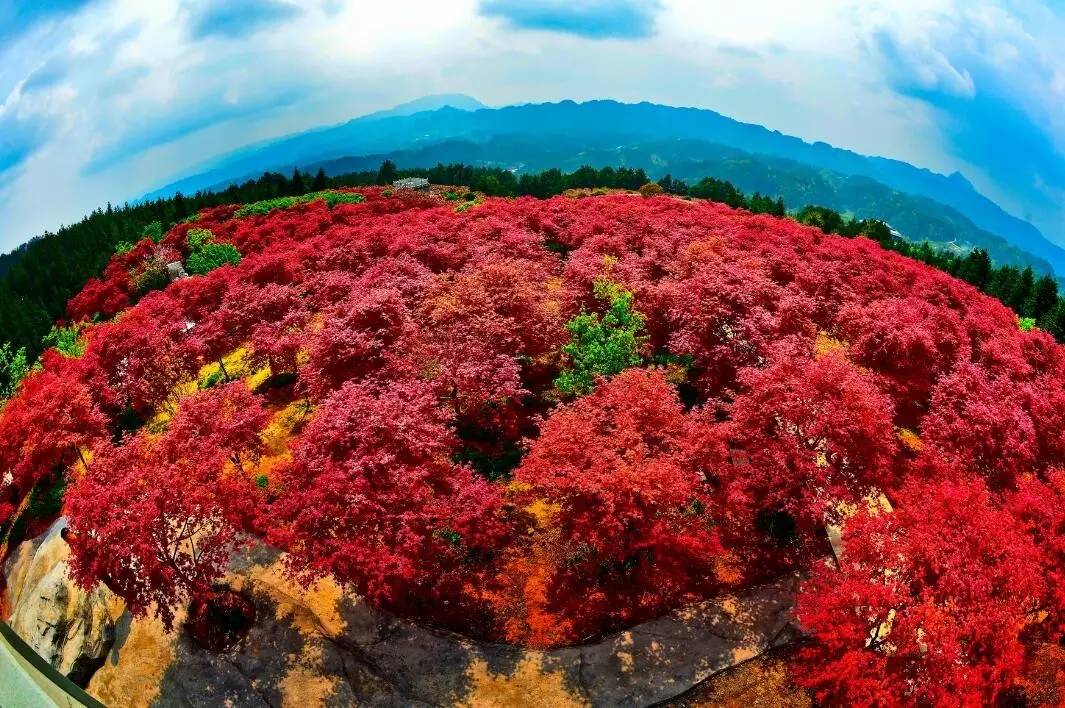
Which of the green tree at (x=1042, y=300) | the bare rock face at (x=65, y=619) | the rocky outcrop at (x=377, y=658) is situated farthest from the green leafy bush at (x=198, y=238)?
the green tree at (x=1042, y=300)

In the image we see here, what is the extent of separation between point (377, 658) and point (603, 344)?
13.8 m

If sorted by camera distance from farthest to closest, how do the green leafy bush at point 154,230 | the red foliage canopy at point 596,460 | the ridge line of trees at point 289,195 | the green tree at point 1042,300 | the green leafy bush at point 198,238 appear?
the green leafy bush at point 154,230, the ridge line of trees at point 289,195, the green tree at point 1042,300, the green leafy bush at point 198,238, the red foliage canopy at point 596,460

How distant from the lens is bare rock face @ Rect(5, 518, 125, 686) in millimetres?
18172

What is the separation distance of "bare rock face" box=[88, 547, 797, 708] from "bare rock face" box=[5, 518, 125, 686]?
74 centimetres

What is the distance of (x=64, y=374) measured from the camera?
2766 cm

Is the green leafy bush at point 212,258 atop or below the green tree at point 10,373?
atop

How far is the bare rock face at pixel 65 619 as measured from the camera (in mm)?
18172

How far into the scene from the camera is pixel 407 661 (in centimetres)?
1627

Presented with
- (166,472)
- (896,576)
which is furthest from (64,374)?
(896,576)

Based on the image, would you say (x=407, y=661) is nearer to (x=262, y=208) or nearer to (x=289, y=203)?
(x=262, y=208)

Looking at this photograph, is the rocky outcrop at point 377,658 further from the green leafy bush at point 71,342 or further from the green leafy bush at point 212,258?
the green leafy bush at point 212,258

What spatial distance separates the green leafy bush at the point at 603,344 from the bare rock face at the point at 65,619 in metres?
17.5

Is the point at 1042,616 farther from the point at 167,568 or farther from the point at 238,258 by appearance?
the point at 238,258

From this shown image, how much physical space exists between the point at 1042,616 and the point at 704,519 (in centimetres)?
911
